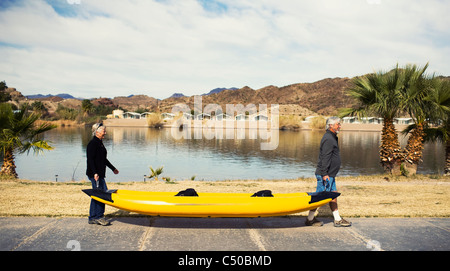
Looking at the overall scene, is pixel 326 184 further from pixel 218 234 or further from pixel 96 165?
pixel 96 165

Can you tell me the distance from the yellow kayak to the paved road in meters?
0.34

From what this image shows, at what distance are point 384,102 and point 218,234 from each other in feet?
40.1

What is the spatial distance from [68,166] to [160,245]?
23197 mm

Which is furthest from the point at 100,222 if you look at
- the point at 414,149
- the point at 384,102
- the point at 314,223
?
the point at 414,149

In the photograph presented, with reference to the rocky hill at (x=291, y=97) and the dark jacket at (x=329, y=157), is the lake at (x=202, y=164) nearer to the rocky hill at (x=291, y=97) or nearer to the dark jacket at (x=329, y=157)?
the dark jacket at (x=329, y=157)

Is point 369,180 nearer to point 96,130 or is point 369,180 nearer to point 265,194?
point 265,194

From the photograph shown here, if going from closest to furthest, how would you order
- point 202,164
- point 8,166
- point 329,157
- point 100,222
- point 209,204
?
point 209,204, point 100,222, point 329,157, point 8,166, point 202,164

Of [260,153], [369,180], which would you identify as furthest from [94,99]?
[369,180]

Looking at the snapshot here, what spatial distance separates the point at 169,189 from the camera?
38.8ft

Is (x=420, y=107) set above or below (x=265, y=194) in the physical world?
above

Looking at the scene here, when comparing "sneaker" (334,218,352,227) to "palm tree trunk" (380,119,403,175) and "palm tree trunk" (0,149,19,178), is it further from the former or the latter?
"palm tree trunk" (0,149,19,178)

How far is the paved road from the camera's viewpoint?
5.23 meters

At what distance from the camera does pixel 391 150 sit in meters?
16.2

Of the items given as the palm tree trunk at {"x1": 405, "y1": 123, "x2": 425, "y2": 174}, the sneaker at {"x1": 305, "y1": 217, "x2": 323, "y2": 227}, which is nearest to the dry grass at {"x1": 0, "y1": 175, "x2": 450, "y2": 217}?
the sneaker at {"x1": 305, "y1": 217, "x2": 323, "y2": 227}
